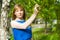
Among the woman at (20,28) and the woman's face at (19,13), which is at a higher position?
the woman's face at (19,13)

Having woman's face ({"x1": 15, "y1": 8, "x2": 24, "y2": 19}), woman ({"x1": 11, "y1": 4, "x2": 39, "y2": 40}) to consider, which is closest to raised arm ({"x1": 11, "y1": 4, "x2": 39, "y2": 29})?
woman ({"x1": 11, "y1": 4, "x2": 39, "y2": 40})

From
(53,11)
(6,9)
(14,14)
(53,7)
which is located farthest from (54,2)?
(14,14)

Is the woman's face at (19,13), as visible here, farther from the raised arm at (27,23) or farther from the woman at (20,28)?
the raised arm at (27,23)

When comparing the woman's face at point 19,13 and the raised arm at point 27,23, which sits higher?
the woman's face at point 19,13

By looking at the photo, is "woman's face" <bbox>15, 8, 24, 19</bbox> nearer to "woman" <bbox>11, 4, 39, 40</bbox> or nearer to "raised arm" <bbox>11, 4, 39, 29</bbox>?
"woman" <bbox>11, 4, 39, 40</bbox>

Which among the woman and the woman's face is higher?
the woman's face

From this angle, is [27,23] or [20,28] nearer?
[27,23]

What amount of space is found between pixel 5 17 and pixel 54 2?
6.02 feet

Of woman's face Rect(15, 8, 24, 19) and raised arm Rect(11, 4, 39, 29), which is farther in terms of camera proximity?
woman's face Rect(15, 8, 24, 19)

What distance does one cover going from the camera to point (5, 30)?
26.4ft

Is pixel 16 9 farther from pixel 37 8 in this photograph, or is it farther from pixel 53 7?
pixel 53 7

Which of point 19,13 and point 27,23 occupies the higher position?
point 19,13

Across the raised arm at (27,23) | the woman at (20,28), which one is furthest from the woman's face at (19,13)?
the raised arm at (27,23)

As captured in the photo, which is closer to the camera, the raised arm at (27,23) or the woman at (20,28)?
the raised arm at (27,23)
